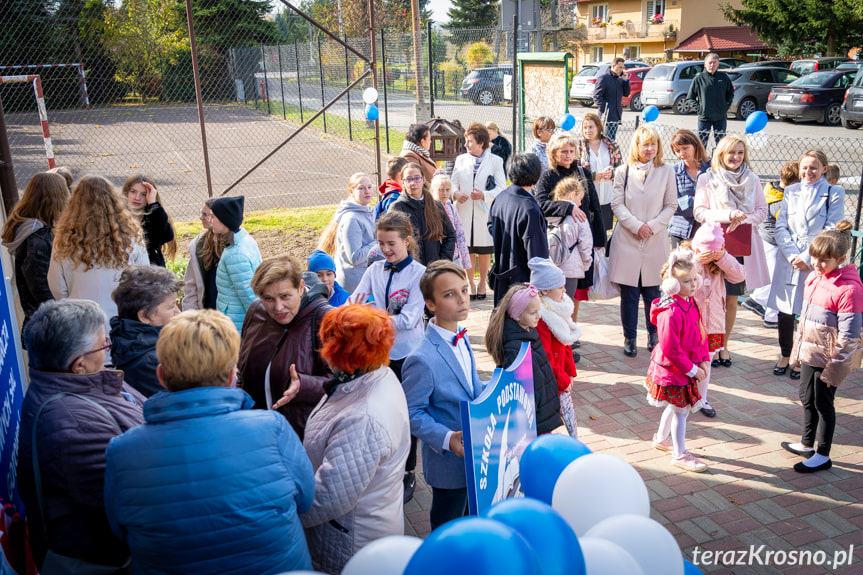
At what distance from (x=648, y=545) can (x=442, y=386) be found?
121 cm

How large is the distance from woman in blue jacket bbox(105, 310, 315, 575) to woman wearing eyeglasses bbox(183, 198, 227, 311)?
91.2 inches

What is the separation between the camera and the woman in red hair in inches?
97.0

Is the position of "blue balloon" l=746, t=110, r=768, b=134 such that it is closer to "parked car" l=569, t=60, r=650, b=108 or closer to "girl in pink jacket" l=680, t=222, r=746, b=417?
"girl in pink jacket" l=680, t=222, r=746, b=417

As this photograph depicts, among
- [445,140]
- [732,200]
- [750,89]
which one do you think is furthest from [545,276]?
[750,89]

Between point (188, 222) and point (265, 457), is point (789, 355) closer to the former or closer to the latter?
point (265, 457)

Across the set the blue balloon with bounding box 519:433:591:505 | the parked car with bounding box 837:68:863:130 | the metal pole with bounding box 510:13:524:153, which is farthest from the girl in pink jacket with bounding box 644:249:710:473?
the parked car with bounding box 837:68:863:130

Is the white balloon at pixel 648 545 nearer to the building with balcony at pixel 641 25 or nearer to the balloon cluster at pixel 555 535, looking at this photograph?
the balloon cluster at pixel 555 535

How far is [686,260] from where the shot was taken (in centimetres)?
446

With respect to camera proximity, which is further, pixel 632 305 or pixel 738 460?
pixel 632 305

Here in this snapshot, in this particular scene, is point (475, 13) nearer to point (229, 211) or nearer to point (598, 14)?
point (598, 14)

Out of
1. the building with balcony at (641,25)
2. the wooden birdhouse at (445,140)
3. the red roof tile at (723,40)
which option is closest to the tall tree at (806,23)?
the red roof tile at (723,40)

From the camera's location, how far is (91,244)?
4074 millimetres

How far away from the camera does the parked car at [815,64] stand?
25.1 meters

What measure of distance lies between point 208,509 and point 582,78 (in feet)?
92.6
